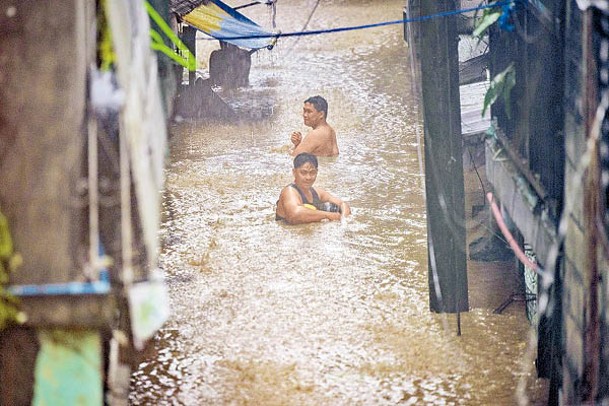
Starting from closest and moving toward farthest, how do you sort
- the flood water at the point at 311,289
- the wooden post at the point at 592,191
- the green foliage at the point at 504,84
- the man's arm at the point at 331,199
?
the wooden post at the point at 592,191, the green foliage at the point at 504,84, the flood water at the point at 311,289, the man's arm at the point at 331,199

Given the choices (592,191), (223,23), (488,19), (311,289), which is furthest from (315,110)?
(592,191)

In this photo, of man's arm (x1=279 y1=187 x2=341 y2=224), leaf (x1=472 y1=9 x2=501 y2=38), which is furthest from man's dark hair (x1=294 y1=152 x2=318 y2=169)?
leaf (x1=472 y1=9 x2=501 y2=38)

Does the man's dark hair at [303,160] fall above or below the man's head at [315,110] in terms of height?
below

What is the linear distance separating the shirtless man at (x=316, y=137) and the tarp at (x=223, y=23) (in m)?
1.77

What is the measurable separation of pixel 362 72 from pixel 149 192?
569 inches

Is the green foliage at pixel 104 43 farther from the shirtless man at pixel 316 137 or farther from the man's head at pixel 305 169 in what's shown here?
the shirtless man at pixel 316 137

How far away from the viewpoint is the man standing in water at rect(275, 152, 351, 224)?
10680 mm

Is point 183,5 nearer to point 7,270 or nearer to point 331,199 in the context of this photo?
point 331,199

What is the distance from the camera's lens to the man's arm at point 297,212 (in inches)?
420

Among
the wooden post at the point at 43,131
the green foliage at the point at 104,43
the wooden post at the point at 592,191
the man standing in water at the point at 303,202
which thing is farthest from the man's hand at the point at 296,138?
the wooden post at the point at 43,131

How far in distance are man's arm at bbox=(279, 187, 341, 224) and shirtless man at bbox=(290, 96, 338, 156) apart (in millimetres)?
2317

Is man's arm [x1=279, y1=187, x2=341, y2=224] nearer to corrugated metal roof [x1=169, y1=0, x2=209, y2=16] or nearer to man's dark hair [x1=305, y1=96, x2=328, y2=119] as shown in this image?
man's dark hair [x1=305, y1=96, x2=328, y2=119]

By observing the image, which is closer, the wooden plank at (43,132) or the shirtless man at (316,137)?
the wooden plank at (43,132)

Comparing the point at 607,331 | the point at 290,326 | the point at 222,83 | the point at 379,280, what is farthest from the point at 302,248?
the point at 222,83
